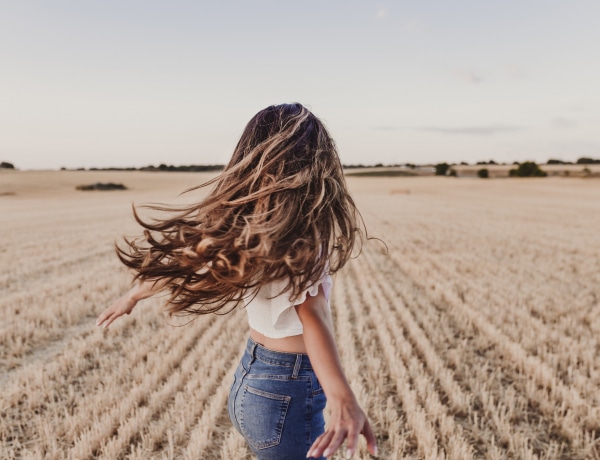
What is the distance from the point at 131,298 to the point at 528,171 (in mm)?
76677

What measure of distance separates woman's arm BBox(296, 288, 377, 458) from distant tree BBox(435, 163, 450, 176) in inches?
3364

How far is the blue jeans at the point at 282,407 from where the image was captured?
171 centimetres

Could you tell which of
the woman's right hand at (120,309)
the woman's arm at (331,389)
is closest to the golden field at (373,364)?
the woman's right hand at (120,309)

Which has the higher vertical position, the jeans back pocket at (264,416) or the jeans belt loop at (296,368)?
the jeans belt loop at (296,368)

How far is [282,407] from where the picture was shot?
67.1 inches

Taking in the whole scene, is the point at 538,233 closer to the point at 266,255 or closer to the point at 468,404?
the point at 468,404

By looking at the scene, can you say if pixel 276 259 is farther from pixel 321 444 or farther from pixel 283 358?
pixel 321 444

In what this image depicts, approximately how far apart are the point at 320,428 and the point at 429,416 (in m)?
2.41

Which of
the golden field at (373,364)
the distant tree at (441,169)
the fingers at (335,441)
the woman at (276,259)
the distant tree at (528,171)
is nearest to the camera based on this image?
the fingers at (335,441)

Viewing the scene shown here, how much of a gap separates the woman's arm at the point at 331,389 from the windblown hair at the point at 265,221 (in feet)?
0.34

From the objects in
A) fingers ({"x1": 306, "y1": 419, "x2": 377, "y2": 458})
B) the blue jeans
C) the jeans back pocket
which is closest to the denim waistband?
the blue jeans

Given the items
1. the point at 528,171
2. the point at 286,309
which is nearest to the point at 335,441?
the point at 286,309

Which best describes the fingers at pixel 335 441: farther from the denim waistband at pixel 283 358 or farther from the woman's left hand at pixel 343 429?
the denim waistband at pixel 283 358

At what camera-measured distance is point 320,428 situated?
5.79ft
